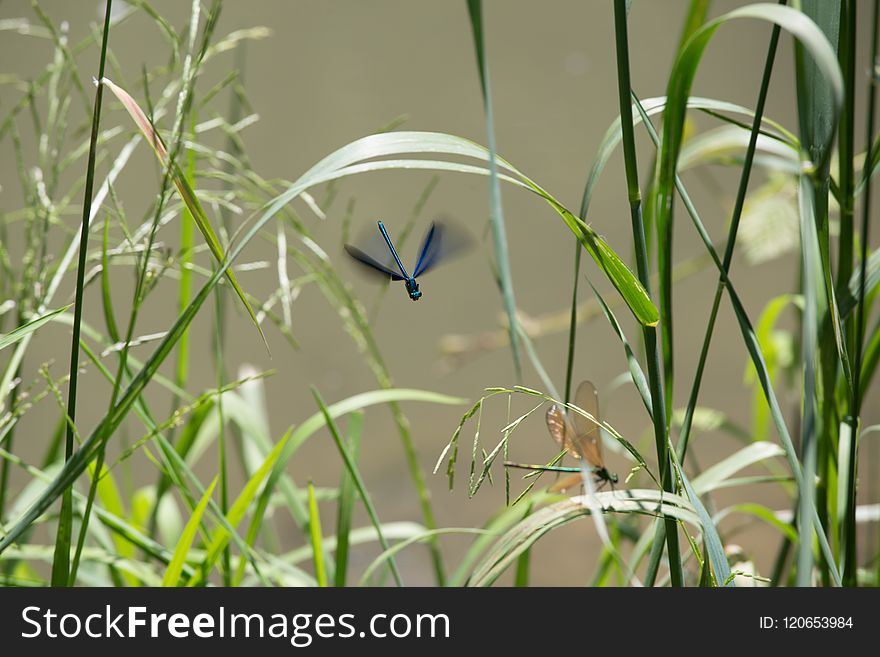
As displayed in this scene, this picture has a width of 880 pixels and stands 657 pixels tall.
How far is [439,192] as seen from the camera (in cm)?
87

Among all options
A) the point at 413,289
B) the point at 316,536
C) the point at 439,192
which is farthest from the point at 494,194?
the point at 439,192

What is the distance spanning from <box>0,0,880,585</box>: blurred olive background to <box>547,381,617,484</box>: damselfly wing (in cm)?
59

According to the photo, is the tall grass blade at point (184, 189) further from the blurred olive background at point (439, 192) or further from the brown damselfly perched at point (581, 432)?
the blurred olive background at point (439, 192)

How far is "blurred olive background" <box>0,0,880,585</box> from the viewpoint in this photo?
854mm

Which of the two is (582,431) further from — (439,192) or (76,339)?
(439,192)

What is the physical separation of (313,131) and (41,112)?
0.33 metres

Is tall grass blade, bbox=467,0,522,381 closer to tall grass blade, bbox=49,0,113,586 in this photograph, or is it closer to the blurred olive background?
tall grass blade, bbox=49,0,113,586

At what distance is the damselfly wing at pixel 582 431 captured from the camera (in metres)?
0.22

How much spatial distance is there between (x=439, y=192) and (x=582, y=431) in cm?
67

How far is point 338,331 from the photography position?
3.03ft
